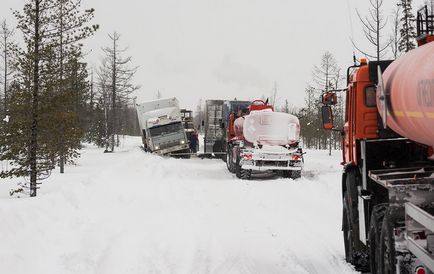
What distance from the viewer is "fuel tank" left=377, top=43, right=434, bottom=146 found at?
3.45 meters

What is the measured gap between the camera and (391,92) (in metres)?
4.40

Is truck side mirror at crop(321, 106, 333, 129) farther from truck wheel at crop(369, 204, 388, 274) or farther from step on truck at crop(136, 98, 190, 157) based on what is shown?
step on truck at crop(136, 98, 190, 157)

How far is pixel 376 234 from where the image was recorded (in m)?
5.25

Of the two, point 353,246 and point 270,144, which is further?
point 270,144

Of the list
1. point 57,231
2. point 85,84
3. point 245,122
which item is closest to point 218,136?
point 245,122

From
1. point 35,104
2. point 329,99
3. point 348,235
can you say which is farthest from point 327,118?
point 35,104

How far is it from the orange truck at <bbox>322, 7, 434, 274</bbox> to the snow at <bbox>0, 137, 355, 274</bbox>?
1.18 metres

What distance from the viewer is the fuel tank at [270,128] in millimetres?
19203

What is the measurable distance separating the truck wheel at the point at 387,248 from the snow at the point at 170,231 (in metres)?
1.91

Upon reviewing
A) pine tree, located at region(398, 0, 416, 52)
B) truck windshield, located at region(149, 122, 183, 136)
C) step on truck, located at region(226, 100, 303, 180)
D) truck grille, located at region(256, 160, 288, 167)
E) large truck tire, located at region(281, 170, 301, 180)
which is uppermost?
pine tree, located at region(398, 0, 416, 52)

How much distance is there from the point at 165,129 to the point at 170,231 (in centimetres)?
2237

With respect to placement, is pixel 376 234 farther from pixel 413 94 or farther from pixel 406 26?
pixel 406 26

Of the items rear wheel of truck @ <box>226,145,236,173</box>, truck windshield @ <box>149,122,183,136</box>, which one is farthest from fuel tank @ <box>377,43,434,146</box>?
truck windshield @ <box>149,122,183,136</box>

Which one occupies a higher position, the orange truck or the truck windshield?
the truck windshield
